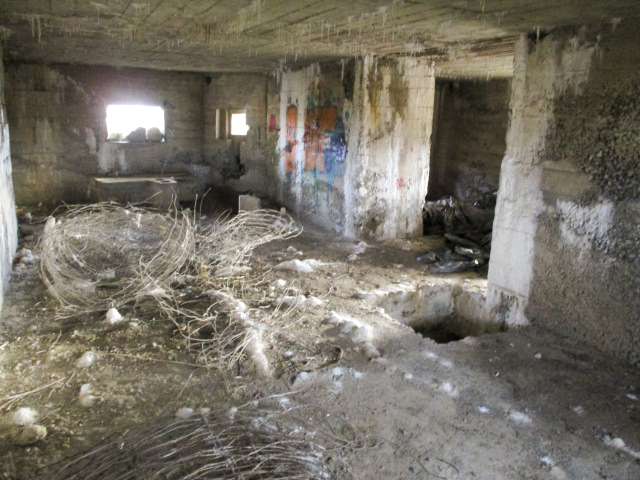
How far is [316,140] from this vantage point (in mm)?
7684

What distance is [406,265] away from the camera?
5973mm

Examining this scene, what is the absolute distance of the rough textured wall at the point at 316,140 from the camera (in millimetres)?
7070

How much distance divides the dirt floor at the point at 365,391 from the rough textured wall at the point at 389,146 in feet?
8.31

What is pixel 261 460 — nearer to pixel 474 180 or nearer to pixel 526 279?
pixel 526 279

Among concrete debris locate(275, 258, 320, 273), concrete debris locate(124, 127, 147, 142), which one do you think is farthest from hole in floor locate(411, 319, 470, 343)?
concrete debris locate(124, 127, 147, 142)

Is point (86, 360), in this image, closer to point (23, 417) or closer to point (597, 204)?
point (23, 417)

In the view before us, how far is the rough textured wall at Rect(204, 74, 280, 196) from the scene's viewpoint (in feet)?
31.0

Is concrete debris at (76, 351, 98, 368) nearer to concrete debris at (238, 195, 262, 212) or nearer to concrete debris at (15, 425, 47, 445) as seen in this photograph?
concrete debris at (15, 425, 47, 445)

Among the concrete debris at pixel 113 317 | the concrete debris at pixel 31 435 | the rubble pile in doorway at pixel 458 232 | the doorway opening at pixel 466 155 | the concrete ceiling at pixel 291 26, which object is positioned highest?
the concrete ceiling at pixel 291 26

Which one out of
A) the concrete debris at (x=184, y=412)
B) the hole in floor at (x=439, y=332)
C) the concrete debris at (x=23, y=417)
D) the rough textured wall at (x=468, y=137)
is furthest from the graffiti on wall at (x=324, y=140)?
the concrete debris at (x=23, y=417)

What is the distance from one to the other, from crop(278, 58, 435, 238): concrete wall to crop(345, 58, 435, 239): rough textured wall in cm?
1

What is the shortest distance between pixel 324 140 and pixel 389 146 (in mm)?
1112

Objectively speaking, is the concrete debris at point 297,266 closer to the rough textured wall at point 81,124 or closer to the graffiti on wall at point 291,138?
the graffiti on wall at point 291,138

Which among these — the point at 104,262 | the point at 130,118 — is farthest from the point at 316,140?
the point at 130,118
